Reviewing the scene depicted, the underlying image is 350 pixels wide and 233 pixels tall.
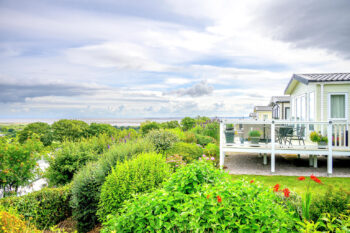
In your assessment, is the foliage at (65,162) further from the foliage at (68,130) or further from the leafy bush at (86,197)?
the foliage at (68,130)

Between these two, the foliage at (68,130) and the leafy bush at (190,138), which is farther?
the foliage at (68,130)

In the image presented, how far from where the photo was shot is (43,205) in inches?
211

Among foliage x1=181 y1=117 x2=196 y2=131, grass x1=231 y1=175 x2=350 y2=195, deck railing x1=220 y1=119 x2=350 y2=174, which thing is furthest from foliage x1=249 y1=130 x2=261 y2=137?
foliage x1=181 y1=117 x2=196 y2=131

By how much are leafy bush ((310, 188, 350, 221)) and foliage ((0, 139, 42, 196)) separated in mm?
7258

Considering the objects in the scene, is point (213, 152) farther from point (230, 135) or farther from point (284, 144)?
point (284, 144)

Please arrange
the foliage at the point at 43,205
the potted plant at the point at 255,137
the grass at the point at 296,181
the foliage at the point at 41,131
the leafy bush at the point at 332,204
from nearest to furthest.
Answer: the leafy bush at the point at 332,204 → the foliage at the point at 43,205 → the grass at the point at 296,181 → the potted plant at the point at 255,137 → the foliage at the point at 41,131

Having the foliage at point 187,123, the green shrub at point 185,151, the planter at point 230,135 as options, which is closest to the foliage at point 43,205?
the green shrub at point 185,151

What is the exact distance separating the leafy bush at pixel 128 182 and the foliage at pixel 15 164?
341cm

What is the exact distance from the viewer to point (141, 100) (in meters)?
20.9

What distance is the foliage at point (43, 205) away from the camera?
16.7ft

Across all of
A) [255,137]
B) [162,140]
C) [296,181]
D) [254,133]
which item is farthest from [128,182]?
[254,133]

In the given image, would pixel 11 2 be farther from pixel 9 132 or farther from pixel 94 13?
pixel 9 132

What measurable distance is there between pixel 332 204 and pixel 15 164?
7.71 m

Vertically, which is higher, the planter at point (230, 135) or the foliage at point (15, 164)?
the planter at point (230, 135)
